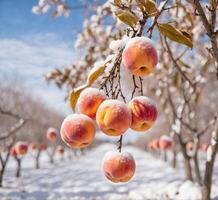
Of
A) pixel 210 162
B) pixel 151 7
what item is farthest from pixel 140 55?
pixel 210 162

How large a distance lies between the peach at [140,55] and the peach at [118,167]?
0.34 m

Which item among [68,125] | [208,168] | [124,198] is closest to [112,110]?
[68,125]

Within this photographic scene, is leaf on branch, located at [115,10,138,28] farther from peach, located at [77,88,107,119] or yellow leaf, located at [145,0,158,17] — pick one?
peach, located at [77,88,107,119]

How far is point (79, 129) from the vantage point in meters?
1.27

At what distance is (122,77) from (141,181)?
907 centimetres

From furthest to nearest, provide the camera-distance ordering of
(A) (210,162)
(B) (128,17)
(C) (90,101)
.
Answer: (A) (210,162), (B) (128,17), (C) (90,101)

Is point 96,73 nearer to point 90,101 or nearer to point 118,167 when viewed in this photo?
point 90,101

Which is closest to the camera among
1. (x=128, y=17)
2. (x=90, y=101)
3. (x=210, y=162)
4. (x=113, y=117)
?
(x=113, y=117)

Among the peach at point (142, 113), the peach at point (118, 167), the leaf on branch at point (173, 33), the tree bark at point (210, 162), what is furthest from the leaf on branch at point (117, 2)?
the tree bark at point (210, 162)

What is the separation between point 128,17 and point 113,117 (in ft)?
1.45

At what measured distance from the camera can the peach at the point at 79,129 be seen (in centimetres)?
127

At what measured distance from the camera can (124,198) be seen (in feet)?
24.1

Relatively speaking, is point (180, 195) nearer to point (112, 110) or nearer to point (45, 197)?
point (45, 197)

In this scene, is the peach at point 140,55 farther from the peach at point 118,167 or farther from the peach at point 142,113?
the peach at point 118,167
